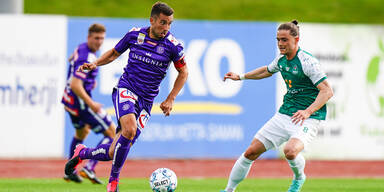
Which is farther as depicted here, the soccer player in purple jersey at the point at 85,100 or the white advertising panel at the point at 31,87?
the white advertising panel at the point at 31,87

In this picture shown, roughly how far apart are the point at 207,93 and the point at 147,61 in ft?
27.7

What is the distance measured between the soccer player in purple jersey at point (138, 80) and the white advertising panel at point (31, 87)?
24.6 ft

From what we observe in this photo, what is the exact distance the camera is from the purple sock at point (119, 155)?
807cm

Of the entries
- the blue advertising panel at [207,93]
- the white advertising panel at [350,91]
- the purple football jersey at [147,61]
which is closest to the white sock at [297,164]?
the purple football jersey at [147,61]

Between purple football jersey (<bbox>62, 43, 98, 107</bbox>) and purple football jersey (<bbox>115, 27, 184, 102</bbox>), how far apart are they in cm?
281

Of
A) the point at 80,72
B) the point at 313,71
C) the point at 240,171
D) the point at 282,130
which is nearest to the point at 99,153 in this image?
the point at 240,171

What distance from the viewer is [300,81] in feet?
27.8

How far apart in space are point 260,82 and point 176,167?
3278 millimetres

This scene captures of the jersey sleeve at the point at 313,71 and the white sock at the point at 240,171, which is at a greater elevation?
the jersey sleeve at the point at 313,71

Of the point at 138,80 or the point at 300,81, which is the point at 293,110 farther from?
the point at 138,80

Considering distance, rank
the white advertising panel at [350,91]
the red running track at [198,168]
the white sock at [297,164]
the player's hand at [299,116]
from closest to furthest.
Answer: the player's hand at [299,116] < the white sock at [297,164] < the red running track at [198,168] < the white advertising panel at [350,91]

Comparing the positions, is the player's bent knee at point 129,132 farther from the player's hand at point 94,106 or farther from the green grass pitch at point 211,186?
the player's hand at point 94,106

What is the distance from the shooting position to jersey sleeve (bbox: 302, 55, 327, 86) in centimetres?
818

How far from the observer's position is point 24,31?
15.8m
